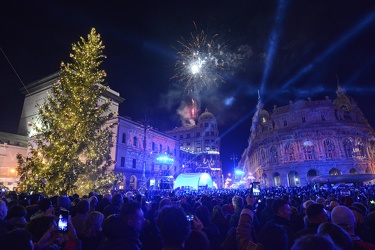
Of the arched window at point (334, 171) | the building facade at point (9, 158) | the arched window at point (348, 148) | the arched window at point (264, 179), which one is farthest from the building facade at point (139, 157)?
the arched window at point (348, 148)

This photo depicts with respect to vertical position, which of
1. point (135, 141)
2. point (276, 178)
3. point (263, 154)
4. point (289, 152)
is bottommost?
point (276, 178)

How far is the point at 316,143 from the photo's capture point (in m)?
50.0

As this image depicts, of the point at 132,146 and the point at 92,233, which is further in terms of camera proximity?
the point at 132,146

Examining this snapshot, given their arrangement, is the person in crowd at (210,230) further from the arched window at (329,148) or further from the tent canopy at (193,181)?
the arched window at (329,148)

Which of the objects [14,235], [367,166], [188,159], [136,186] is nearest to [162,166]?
[136,186]

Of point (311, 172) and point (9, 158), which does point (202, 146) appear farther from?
point (9, 158)

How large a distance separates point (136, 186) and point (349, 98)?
5831 cm

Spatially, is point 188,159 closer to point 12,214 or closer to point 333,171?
point 333,171

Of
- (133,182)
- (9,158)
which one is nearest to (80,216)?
(133,182)

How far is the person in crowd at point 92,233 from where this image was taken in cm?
402

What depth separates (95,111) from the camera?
51.8 feet

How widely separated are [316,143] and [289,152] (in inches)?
241

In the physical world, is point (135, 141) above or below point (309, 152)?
above

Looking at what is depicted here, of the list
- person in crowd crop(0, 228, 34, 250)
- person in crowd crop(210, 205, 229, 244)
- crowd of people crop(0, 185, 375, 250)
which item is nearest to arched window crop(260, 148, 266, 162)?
person in crowd crop(210, 205, 229, 244)
